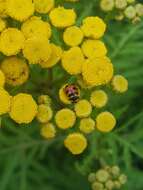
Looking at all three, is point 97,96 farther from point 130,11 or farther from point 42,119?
point 130,11

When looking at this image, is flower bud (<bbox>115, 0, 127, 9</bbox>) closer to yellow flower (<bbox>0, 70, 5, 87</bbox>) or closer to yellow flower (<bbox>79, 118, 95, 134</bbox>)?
yellow flower (<bbox>79, 118, 95, 134</bbox>)

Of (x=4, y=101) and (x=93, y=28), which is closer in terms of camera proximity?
(x=4, y=101)

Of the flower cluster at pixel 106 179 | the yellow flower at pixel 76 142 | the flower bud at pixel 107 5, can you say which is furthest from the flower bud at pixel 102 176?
the flower bud at pixel 107 5

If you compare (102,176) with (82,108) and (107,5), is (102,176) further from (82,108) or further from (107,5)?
(107,5)

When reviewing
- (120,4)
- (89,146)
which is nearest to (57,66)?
(120,4)

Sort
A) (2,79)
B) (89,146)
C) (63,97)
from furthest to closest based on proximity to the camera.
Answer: (89,146), (63,97), (2,79)

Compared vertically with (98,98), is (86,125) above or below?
below
